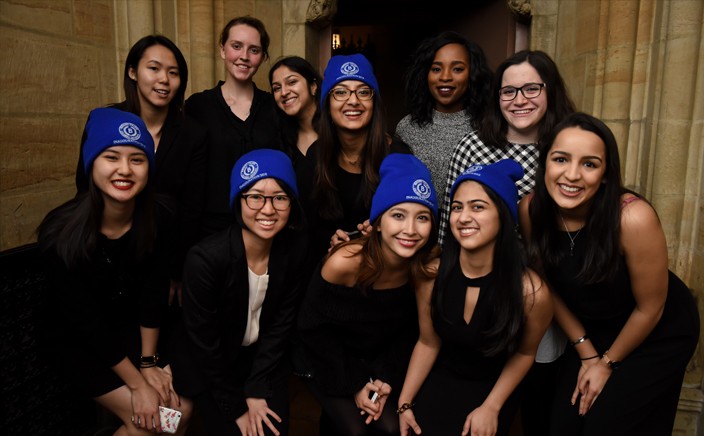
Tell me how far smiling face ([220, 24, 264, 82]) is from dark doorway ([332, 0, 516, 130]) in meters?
Result: 0.90

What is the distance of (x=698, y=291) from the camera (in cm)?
247

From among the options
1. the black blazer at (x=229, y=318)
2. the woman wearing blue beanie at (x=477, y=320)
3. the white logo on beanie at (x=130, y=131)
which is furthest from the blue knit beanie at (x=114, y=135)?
the woman wearing blue beanie at (x=477, y=320)

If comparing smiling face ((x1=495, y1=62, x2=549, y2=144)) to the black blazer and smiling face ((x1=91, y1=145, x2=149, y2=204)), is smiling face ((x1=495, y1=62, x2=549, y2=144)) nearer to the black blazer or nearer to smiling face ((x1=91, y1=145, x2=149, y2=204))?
the black blazer

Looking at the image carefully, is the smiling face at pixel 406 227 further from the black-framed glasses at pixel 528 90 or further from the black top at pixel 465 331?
the black-framed glasses at pixel 528 90

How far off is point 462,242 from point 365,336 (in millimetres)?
583

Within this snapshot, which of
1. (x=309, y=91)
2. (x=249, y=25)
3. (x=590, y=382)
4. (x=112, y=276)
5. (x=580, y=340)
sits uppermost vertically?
(x=249, y=25)

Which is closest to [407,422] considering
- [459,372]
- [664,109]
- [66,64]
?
[459,372]

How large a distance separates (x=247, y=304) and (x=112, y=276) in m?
0.52

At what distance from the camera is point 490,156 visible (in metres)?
2.13

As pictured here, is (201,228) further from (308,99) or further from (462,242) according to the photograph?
(462,242)

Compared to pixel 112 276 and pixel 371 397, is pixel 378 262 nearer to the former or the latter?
pixel 371 397

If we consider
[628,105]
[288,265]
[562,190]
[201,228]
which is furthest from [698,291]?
[201,228]

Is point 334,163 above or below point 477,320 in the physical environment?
above

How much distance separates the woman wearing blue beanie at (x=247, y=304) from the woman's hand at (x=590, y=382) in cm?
112
